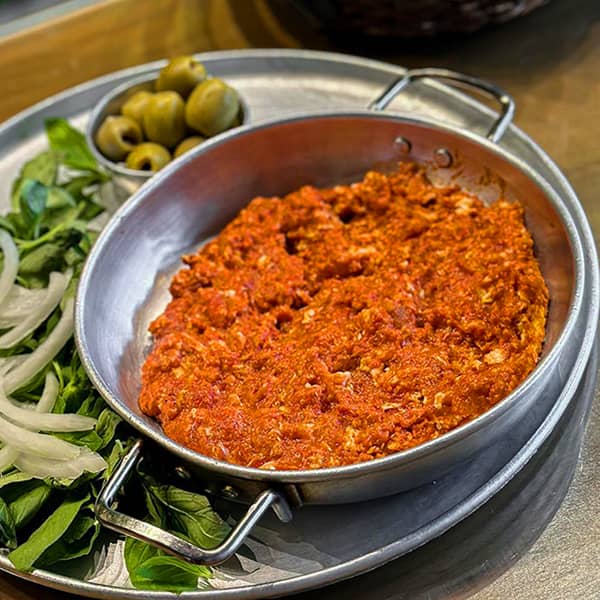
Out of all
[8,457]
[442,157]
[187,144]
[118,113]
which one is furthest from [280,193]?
[8,457]

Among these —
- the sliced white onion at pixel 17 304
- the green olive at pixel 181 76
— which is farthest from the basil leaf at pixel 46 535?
the green olive at pixel 181 76

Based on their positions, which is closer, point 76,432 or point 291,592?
point 291,592

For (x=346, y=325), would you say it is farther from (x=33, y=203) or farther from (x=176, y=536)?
(x=33, y=203)

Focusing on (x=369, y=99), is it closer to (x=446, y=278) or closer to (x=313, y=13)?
(x=313, y=13)

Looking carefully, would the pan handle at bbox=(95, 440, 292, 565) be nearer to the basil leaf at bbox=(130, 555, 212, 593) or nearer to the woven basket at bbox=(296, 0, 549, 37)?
the basil leaf at bbox=(130, 555, 212, 593)

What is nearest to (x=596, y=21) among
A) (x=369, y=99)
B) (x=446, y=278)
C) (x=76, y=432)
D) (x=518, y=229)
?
(x=369, y=99)
